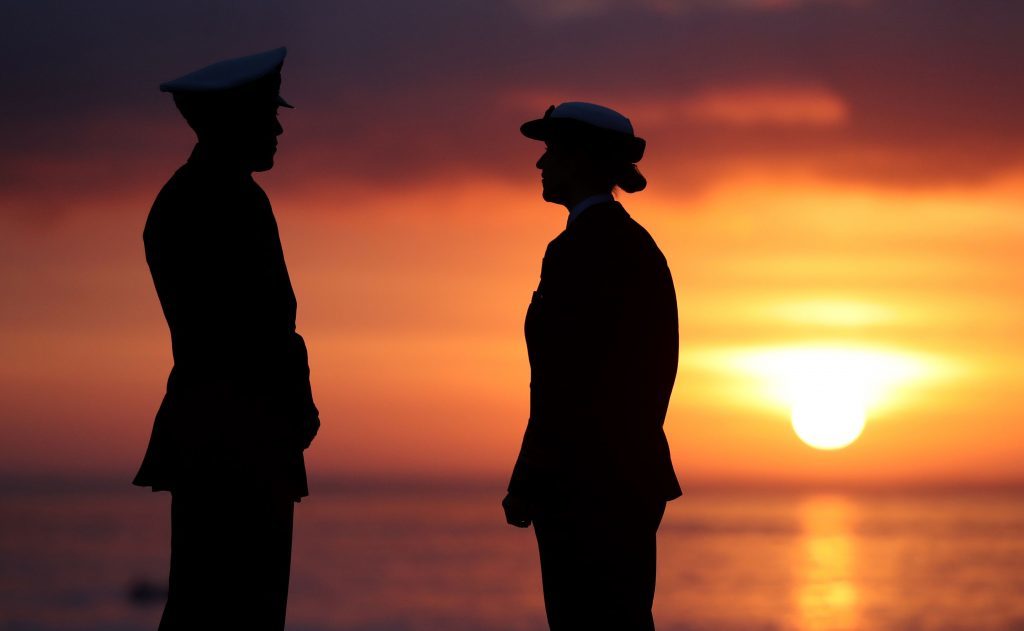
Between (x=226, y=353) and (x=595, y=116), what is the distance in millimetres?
1517

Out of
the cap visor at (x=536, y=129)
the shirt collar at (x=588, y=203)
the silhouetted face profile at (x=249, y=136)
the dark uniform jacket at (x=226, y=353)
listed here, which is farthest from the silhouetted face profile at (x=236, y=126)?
the shirt collar at (x=588, y=203)

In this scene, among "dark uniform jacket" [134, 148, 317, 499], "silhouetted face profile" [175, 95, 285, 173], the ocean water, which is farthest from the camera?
Result: the ocean water

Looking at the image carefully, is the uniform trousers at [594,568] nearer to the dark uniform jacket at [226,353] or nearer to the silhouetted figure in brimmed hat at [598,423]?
the silhouetted figure in brimmed hat at [598,423]

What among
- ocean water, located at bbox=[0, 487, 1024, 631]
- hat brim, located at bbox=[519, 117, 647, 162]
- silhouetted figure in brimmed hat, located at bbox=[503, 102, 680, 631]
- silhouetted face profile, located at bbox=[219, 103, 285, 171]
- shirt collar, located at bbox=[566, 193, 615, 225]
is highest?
ocean water, located at bbox=[0, 487, 1024, 631]

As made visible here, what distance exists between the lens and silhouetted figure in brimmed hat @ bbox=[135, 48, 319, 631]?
15.7ft

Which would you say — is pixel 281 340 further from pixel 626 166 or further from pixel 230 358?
pixel 626 166

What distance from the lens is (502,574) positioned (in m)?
60.8

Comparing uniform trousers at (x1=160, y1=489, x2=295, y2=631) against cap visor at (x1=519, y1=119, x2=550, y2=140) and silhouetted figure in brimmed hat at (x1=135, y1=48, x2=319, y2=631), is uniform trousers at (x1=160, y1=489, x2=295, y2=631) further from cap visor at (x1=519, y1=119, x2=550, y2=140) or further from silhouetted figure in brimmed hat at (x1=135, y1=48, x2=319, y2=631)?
cap visor at (x1=519, y1=119, x2=550, y2=140)

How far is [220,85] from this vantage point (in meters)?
4.88

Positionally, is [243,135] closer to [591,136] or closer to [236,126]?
[236,126]

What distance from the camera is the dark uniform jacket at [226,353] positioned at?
15.7 feet

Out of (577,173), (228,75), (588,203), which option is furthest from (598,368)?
(228,75)

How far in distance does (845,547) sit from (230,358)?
287 feet

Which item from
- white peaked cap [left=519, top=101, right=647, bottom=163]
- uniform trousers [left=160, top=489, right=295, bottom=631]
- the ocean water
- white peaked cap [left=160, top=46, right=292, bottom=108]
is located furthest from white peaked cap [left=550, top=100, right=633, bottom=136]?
the ocean water
